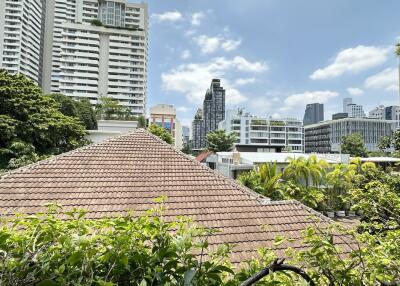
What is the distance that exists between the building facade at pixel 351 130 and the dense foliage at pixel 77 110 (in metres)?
69.8

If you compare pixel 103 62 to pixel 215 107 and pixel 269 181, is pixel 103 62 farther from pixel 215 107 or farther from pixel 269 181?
pixel 215 107

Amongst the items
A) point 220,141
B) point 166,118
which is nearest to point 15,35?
point 166,118

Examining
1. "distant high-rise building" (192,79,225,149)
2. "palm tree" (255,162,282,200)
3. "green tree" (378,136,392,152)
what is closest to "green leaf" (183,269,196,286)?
"green tree" (378,136,392,152)

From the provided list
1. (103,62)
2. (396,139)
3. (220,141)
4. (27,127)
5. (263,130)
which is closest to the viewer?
(396,139)

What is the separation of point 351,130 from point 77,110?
80745 millimetres

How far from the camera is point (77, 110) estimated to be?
144 feet

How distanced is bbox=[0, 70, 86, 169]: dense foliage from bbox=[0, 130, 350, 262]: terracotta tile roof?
13.2 metres

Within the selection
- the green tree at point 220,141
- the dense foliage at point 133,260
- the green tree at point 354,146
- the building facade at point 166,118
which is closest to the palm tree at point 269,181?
the dense foliage at point 133,260

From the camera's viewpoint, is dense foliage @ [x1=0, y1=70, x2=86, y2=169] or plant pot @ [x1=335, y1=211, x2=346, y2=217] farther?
dense foliage @ [x1=0, y1=70, x2=86, y2=169]

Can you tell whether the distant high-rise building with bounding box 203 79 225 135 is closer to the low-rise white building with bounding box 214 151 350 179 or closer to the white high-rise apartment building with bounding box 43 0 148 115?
Answer: the white high-rise apartment building with bounding box 43 0 148 115

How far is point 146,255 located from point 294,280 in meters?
0.84

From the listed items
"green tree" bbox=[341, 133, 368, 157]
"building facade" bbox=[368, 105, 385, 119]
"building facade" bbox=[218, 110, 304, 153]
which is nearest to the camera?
"green tree" bbox=[341, 133, 368, 157]

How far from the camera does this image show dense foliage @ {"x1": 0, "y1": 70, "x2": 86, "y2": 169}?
723 inches

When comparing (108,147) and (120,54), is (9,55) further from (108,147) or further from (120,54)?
(108,147)
